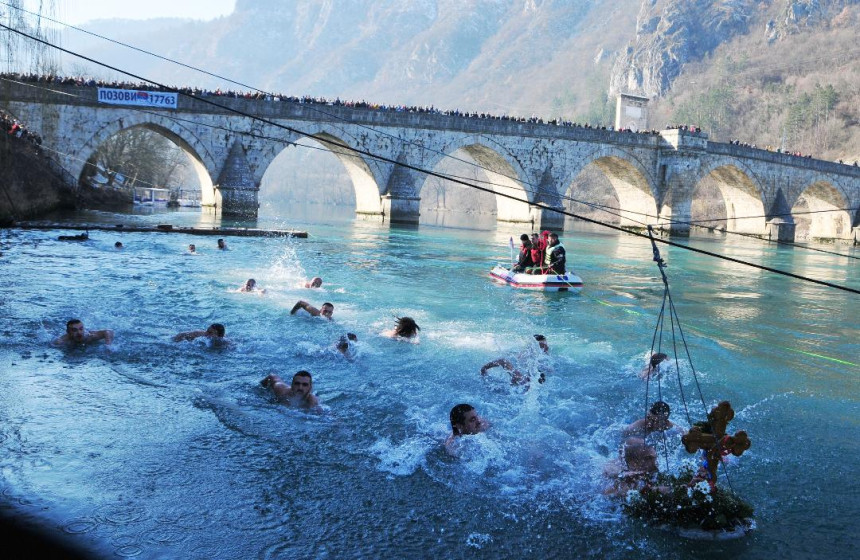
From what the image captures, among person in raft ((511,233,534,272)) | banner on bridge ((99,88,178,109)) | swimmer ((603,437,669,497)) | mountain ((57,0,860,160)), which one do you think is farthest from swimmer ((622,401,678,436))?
mountain ((57,0,860,160))

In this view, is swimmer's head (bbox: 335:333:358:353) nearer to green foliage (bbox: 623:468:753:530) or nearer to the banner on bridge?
green foliage (bbox: 623:468:753:530)

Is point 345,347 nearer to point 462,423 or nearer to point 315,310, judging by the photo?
point 315,310

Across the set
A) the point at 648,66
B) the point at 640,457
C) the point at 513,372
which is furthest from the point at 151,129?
the point at 648,66

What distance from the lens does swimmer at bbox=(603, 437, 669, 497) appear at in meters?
5.37

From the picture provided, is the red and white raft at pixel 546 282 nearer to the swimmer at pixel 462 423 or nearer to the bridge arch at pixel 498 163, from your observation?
the swimmer at pixel 462 423

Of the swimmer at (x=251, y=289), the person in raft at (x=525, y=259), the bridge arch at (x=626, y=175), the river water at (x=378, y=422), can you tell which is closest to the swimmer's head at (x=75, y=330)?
the river water at (x=378, y=422)

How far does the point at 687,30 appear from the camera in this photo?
11806 centimetres

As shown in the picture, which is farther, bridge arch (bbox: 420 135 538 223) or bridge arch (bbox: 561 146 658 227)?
bridge arch (bbox: 561 146 658 227)

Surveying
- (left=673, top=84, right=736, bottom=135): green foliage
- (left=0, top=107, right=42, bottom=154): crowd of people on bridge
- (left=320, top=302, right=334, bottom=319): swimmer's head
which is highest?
(left=673, top=84, right=736, bottom=135): green foliage

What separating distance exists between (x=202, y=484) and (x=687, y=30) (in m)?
127

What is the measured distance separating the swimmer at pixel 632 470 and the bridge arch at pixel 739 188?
4218cm

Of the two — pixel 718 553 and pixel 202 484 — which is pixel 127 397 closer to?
pixel 202 484

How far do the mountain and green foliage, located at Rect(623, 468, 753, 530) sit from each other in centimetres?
5990

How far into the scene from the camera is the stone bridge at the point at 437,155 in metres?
31.2
